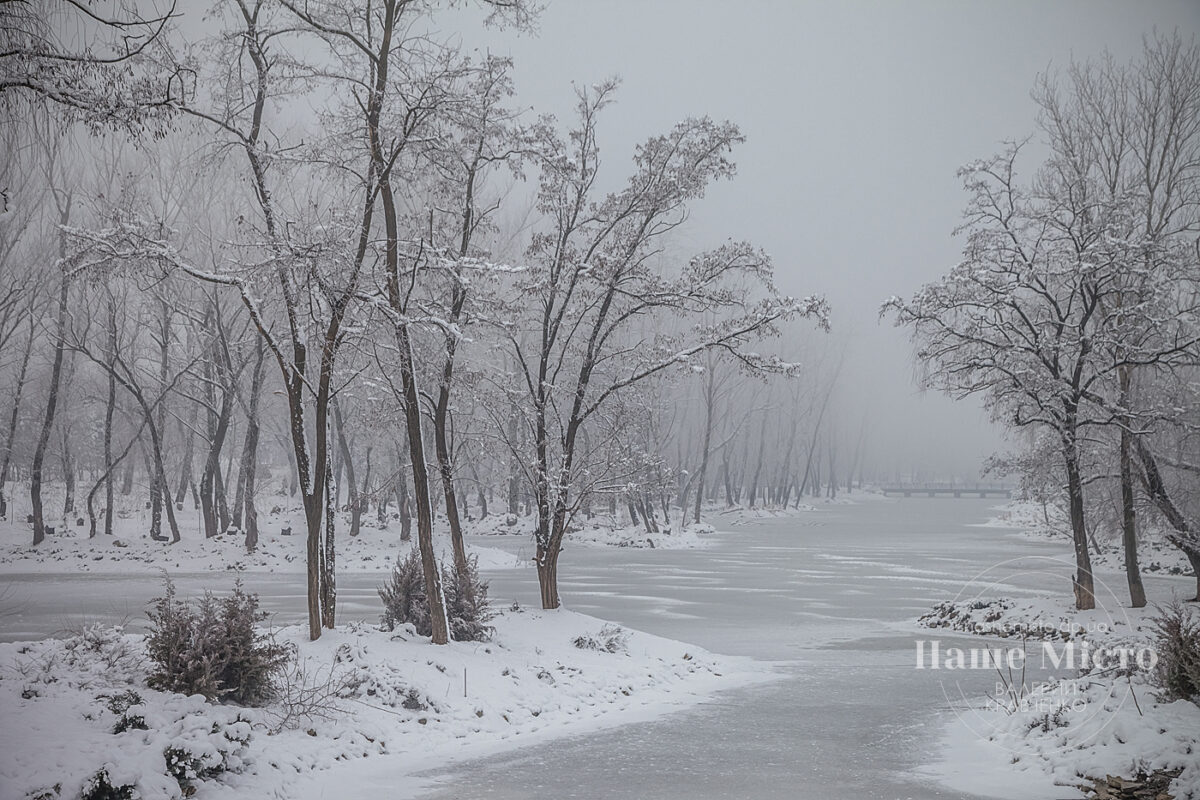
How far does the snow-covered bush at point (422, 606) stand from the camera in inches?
477

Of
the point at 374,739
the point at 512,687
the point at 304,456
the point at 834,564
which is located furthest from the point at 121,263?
the point at 834,564

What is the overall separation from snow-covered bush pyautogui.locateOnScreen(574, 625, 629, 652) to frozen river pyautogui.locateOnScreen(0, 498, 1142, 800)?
2.35 m

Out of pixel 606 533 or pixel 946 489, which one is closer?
pixel 606 533

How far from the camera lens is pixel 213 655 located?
7.95 metres

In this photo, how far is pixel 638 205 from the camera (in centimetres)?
1544

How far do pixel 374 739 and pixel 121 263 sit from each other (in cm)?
605

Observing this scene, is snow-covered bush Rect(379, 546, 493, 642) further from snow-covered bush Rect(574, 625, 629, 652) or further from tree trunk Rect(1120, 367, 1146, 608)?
tree trunk Rect(1120, 367, 1146, 608)

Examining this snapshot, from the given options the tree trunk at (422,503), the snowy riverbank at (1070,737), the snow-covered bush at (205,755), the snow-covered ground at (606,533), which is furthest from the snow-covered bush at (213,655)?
the snow-covered ground at (606,533)

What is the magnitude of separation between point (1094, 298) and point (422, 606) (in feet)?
46.5

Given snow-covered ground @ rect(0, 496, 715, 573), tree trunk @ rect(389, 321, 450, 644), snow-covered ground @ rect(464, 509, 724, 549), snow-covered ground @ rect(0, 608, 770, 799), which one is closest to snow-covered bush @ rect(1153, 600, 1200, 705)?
snow-covered ground @ rect(0, 608, 770, 799)

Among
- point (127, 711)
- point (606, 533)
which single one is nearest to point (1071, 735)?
point (127, 711)

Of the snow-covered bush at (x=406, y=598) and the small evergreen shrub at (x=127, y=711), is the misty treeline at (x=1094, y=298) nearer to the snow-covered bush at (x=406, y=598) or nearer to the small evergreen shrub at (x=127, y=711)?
the snow-covered bush at (x=406, y=598)

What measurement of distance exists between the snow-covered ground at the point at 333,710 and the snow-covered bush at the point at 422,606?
31 centimetres

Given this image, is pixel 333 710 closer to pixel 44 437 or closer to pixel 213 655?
pixel 213 655
